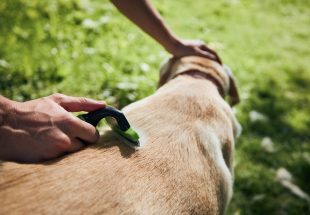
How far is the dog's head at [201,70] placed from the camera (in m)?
3.12

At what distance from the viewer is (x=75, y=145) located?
6.28ft

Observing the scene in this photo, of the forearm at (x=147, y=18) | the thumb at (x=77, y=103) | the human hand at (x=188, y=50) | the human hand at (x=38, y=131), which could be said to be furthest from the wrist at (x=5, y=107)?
the human hand at (x=188, y=50)

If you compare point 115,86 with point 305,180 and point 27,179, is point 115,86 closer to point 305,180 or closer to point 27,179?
point 305,180

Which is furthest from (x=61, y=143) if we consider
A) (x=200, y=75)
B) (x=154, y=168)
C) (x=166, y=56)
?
(x=166, y=56)

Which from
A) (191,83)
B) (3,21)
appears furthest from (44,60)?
(191,83)

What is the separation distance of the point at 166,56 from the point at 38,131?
3.48m

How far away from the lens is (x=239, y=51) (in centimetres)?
568

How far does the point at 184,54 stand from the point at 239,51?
8.53ft

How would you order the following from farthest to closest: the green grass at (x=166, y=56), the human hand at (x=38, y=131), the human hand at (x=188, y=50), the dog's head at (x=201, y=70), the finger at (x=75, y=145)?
the green grass at (x=166, y=56) → the human hand at (x=188, y=50) → the dog's head at (x=201, y=70) → the finger at (x=75, y=145) → the human hand at (x=38, y=131)

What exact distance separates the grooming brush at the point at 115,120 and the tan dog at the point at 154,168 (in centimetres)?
5

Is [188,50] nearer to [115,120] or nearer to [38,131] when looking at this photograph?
[115,120]

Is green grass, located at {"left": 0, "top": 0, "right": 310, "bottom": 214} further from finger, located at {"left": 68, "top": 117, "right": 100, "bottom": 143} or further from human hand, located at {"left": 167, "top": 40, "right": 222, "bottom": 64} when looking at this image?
finger, located at {"left": 68, "top": 117, "right": 100, "bottom": 143}

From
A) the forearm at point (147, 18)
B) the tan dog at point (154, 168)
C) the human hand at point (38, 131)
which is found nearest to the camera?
the tan dog at point (154, 168)

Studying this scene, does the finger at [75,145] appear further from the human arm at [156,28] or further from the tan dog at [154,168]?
the human arm at [156,28]
